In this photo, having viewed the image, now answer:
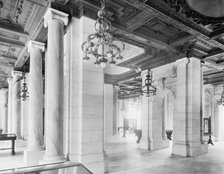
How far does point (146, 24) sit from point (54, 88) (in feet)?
14.0

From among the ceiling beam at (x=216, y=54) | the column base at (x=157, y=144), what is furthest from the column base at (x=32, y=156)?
the ceiling beam at (x=216, y=54)

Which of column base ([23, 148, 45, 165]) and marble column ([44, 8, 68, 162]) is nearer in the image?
marble column ([44, 8, 68, 162])

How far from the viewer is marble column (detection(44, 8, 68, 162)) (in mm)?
5402

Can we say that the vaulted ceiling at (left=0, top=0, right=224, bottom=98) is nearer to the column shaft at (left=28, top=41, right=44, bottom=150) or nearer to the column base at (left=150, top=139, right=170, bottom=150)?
the column shaft at (left=28, top=41, right=44, bottom=150)

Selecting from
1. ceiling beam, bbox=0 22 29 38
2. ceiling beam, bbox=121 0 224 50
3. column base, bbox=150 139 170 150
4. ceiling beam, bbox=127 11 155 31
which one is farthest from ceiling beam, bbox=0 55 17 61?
column base, bbox=150 139 170 150

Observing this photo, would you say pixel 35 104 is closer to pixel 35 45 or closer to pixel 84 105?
pixel 35 45

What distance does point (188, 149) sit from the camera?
946cm

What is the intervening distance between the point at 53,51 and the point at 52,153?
288 centimetres

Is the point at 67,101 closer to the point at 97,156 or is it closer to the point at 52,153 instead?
the point at 52,153

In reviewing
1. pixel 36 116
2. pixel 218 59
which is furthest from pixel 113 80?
pixel 36 116

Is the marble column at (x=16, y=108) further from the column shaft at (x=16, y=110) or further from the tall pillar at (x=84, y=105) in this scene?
the tall pillar at (x=84, y=105)

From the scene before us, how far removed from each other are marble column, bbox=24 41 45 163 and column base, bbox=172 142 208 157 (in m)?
6.55

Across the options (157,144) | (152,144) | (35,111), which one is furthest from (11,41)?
(157,144)

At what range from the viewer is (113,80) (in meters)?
16.7
